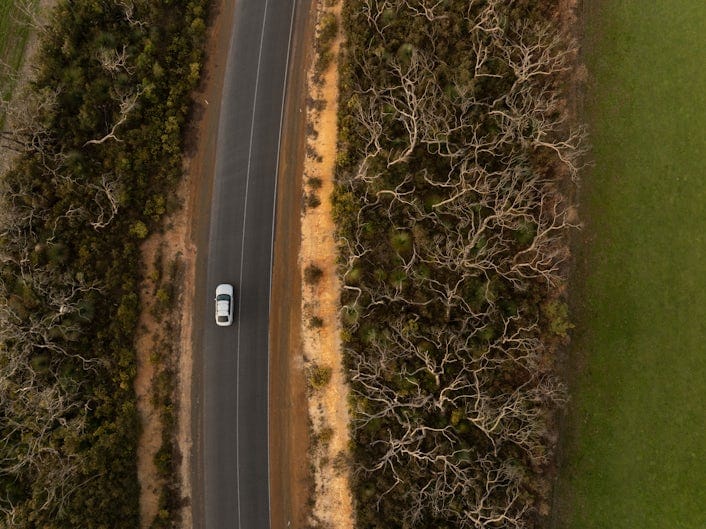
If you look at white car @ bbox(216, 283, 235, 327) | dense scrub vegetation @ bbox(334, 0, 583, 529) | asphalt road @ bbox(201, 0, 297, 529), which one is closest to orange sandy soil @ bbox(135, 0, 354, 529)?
asphalt road @ bbox(201, 0, 297, 529)

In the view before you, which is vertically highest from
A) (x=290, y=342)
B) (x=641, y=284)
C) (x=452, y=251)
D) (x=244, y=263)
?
(x=452, y=251)

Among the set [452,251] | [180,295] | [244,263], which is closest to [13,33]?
[180,295]

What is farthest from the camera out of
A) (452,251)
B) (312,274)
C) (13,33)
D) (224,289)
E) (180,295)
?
(13,33)

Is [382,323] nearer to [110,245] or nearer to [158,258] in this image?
[158,258]

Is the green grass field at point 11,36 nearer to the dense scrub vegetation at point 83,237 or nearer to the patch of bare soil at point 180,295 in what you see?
the dense scrub vegetation at point 83,237

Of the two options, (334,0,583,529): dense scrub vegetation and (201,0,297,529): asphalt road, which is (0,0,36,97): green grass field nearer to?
(201,0,297,529): asphalt road

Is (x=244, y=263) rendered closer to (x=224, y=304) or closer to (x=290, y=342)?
(x=224, y=304)
